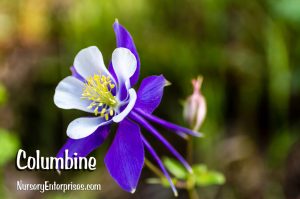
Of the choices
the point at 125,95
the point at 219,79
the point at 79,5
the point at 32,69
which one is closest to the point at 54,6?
the point at 79,5

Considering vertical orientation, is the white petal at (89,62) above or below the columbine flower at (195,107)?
above

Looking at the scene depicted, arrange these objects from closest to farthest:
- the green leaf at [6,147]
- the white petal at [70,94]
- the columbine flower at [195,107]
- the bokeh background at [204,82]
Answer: the white petal at [70,94], the columbine flower at [195,107], the green leaf at [6,147], the bokeh background at [204,82]

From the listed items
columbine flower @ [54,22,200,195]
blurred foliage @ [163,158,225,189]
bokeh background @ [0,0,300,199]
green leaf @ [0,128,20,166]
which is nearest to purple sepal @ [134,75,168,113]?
columbine flower @ [54,22,200,195]

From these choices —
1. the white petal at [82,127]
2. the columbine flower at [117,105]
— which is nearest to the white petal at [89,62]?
the columbine flower at [117,105]

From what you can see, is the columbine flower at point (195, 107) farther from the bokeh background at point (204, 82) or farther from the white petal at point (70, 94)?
the bokeh background at point (204, 82)

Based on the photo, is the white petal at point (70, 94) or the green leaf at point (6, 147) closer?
the white petal at point (70, 94)

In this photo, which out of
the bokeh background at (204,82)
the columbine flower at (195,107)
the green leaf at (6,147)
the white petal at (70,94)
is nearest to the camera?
the white petal at (70,94)

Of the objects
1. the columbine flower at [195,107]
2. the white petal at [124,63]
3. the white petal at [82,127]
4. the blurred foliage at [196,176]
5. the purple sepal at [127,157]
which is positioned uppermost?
the white petal at [124,63]
